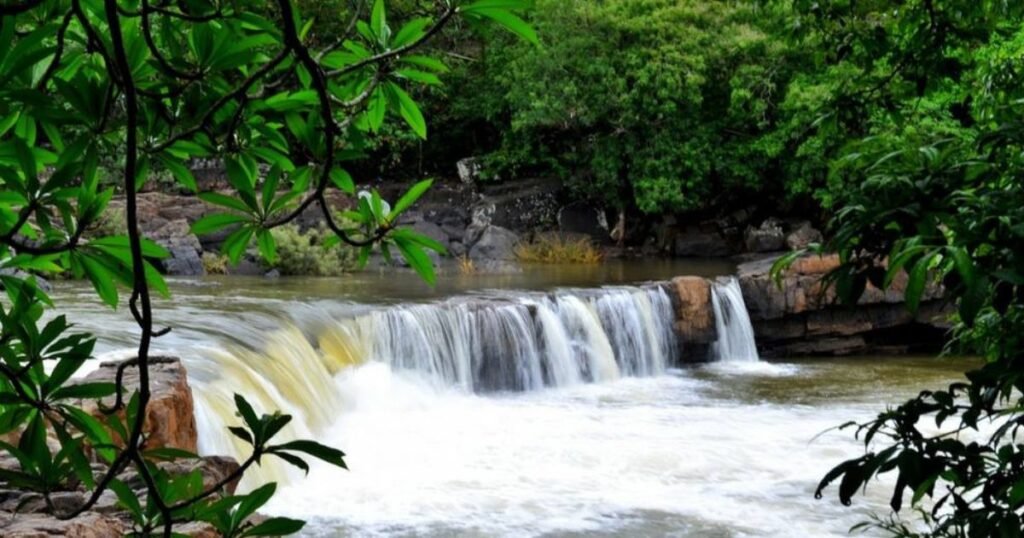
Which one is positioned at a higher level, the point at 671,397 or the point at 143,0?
the point at 143,0

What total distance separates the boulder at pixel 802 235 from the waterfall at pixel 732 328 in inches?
246

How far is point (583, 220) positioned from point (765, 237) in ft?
13.8

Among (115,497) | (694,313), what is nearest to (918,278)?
(115,497)

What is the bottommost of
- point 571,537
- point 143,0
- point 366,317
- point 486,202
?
point 571,537

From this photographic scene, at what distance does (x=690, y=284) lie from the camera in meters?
15.0

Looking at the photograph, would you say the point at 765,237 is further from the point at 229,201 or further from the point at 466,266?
the point at 229,201

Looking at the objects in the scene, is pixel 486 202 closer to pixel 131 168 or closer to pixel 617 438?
pixel 617 438

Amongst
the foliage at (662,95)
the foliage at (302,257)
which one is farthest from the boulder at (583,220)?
the foliage at (302,257)

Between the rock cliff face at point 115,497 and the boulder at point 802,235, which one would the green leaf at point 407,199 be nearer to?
the rock cliff face at point 115,497

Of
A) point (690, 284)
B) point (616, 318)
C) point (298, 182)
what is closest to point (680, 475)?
point (616, 318)

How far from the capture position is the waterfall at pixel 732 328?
15055 mm

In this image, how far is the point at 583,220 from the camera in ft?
78.4

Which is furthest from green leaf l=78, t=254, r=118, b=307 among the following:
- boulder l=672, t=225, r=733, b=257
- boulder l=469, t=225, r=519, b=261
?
boulder l=672, t=225, r=733, b=257

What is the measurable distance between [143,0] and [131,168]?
0.26m
